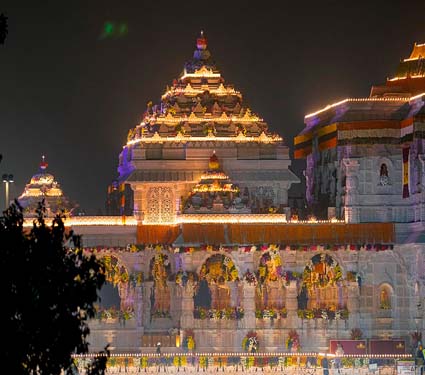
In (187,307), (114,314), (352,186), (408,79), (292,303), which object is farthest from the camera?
(408,79)

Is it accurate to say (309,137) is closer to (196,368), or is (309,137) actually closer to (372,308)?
(372,308)

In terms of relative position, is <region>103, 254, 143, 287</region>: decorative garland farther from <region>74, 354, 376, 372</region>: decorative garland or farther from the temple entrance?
<region>74, 354, 376, 372</region>: decorative garland

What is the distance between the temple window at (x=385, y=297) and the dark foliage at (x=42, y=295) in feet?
141

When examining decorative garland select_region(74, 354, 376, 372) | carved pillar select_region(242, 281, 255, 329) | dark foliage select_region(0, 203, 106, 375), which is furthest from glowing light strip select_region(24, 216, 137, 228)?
dark foliage select_region(0, 203, 106, 375)

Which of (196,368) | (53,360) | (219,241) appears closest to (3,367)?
(53,360)

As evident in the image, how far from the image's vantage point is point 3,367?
143 feet

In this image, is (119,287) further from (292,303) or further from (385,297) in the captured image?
(385,297)

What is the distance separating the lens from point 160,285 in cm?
8962

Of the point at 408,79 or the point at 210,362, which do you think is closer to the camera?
the point at 210,362

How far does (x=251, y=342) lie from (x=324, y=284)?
495cm

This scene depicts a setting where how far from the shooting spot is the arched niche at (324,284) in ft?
289

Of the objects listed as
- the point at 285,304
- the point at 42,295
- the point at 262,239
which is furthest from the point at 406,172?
the point at 42,295

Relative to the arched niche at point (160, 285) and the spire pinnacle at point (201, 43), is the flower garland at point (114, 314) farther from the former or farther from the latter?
the spire pinnacle at point (201, 43)

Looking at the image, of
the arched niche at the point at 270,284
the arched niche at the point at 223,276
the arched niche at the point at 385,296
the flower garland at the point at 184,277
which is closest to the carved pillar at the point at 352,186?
the arched niche at the point at 385,296
